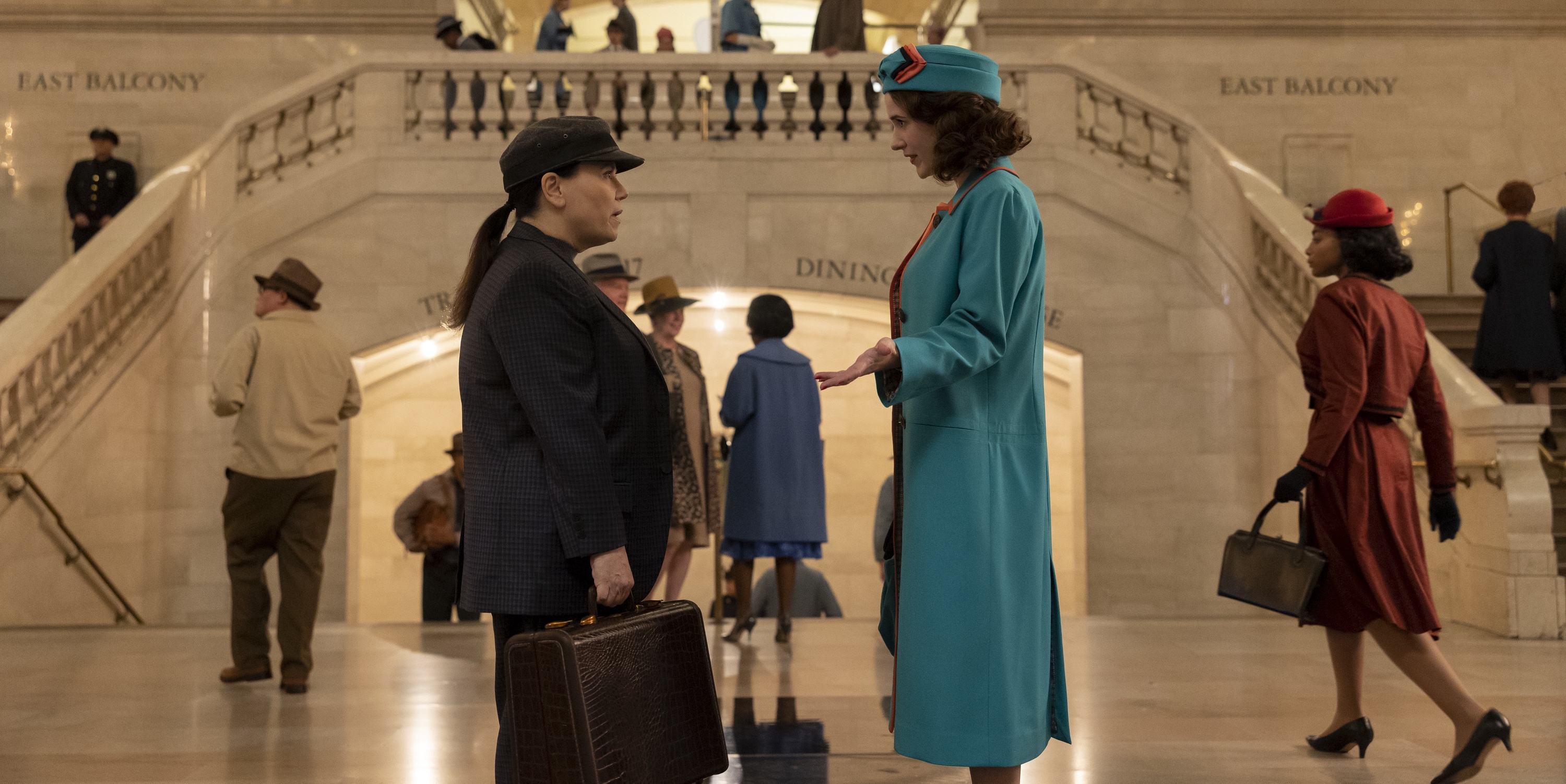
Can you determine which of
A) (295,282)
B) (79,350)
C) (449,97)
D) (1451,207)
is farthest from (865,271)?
(1451,207)

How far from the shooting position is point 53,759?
4012 millimetres

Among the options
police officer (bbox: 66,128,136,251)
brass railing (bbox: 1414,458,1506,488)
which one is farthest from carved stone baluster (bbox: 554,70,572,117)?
brass railing (bbox: 1414,458,1506,488)

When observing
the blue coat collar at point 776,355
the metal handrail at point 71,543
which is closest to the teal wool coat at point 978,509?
the blue coat collar at point 776,355

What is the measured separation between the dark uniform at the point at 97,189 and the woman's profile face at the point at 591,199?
10.5 metres

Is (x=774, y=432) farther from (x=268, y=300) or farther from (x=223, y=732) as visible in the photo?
(x=223, y=732)

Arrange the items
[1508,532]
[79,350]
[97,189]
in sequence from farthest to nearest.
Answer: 1. [97,189]
2. [79,350]
3. [1508,532]

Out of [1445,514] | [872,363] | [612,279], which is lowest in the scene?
[1445,514]

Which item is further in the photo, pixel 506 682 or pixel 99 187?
pixel 99 187

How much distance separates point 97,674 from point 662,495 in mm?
4249

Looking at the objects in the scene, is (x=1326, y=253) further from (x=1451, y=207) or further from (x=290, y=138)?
(x=1451, y=207)

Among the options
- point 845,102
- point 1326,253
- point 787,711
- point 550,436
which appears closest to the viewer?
point 550,436

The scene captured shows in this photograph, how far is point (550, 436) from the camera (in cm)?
242

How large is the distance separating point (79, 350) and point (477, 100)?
3594mm

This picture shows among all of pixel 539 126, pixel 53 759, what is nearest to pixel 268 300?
pixel 53 759
